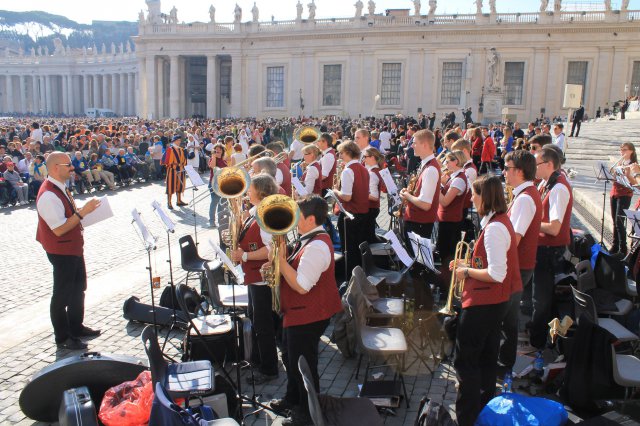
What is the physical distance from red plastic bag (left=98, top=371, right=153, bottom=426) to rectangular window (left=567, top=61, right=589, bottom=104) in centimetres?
4735

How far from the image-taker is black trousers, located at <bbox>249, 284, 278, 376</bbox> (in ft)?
17.9

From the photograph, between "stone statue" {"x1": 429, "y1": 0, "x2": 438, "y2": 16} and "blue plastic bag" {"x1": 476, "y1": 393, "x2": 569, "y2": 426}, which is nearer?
"blue plastic bag" {"x1": 476, "y1": 393, "x2": 569, "y2": 426}

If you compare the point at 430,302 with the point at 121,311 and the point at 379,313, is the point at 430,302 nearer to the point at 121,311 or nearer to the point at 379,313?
the point at 379,313

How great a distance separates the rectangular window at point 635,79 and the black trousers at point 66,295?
155 ft

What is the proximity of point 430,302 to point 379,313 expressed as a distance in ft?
4.62

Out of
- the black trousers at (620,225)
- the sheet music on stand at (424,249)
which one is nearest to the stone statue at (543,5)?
the black trousers at (620,225)

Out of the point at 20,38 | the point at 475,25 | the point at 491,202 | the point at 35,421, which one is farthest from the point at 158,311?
the point at 20,38

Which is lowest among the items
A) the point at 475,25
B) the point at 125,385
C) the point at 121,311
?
the point at 121,311

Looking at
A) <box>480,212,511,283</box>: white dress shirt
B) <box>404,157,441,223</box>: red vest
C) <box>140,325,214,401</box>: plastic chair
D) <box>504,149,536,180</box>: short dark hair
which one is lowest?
<box>140,325,214,401</box>: plastic chair

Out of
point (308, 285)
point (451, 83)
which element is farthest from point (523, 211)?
point (451, 83)

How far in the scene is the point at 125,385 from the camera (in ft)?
14.6

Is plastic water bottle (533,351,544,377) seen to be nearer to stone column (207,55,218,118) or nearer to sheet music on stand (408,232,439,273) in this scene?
sheet music on stand (408,232,439,273)

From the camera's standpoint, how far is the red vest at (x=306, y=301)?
14.5ft

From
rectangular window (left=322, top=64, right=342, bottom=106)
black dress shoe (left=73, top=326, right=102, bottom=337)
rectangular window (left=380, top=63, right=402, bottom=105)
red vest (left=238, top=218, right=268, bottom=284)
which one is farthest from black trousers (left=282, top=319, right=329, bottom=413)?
rectangular window (left=322, top=64, right=342, bottom=106)
